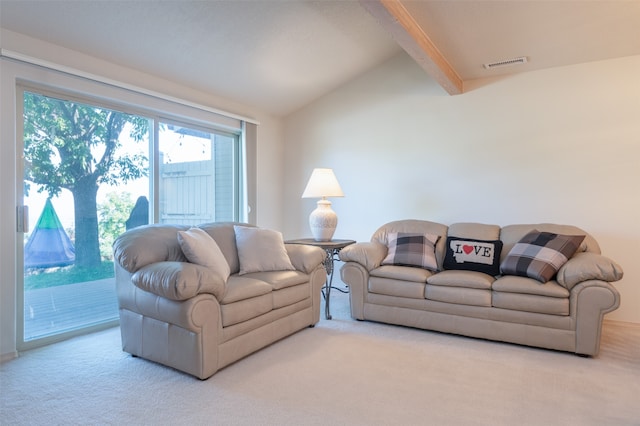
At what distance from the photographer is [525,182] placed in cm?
391

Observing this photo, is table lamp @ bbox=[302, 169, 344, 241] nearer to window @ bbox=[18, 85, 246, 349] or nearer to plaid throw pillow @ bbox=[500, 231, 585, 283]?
window @ bbox=[18, 85, 246, 349]

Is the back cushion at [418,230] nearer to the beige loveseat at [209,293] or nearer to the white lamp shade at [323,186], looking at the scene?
the white lamp shade at [323,186]

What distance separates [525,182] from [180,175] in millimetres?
3455

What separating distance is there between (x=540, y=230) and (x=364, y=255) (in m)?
1.55

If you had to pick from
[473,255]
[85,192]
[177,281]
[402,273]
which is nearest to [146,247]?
[177,281]

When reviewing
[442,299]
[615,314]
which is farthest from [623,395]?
[615,314]

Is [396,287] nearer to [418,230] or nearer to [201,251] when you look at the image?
[418,230]

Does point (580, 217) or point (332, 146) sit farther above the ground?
point (332, 146)

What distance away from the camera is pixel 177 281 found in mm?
2260

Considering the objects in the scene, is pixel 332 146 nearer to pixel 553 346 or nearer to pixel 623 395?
pixel 553 346

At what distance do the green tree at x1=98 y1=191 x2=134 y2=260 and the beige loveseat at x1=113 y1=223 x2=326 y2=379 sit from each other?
2.46 feet

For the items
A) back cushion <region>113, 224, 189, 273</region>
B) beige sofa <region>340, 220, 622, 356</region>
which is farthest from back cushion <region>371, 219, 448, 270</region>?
back cushion <region>113, 224, 189, 273</region>

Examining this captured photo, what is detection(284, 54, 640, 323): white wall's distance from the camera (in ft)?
11.6

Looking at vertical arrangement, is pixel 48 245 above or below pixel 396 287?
above
